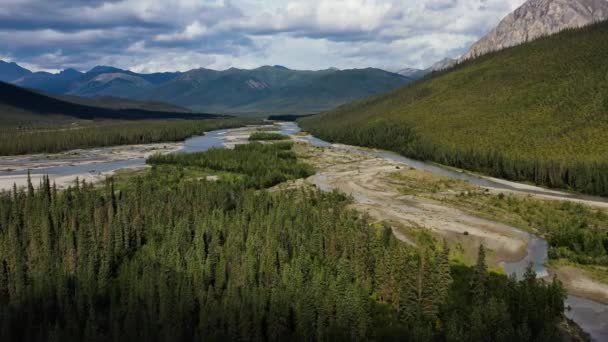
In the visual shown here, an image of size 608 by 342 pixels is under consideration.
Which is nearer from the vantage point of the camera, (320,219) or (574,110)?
(320,219)

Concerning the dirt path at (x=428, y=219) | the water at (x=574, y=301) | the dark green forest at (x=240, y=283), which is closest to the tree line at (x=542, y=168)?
the water at (x=574, y=301)

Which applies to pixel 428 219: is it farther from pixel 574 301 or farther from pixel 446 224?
pixel 574 301

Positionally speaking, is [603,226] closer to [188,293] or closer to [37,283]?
[188,293]

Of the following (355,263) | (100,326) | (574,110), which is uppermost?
(574,110)

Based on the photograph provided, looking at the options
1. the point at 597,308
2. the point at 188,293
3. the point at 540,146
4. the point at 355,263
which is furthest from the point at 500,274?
the point at 540,146

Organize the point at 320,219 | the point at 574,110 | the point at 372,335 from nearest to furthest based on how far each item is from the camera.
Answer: the point at 372,335, the point at 320,219, the point at 574,110

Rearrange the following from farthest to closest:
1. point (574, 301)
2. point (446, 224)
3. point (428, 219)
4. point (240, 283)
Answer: point (428, 219), point (446, 224), point (240, 283), point (574, 301)

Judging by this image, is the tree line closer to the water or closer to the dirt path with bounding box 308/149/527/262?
the water

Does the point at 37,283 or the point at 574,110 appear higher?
the point at 574,110

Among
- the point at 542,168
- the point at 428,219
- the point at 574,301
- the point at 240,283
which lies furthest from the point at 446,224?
the point at 542,168
